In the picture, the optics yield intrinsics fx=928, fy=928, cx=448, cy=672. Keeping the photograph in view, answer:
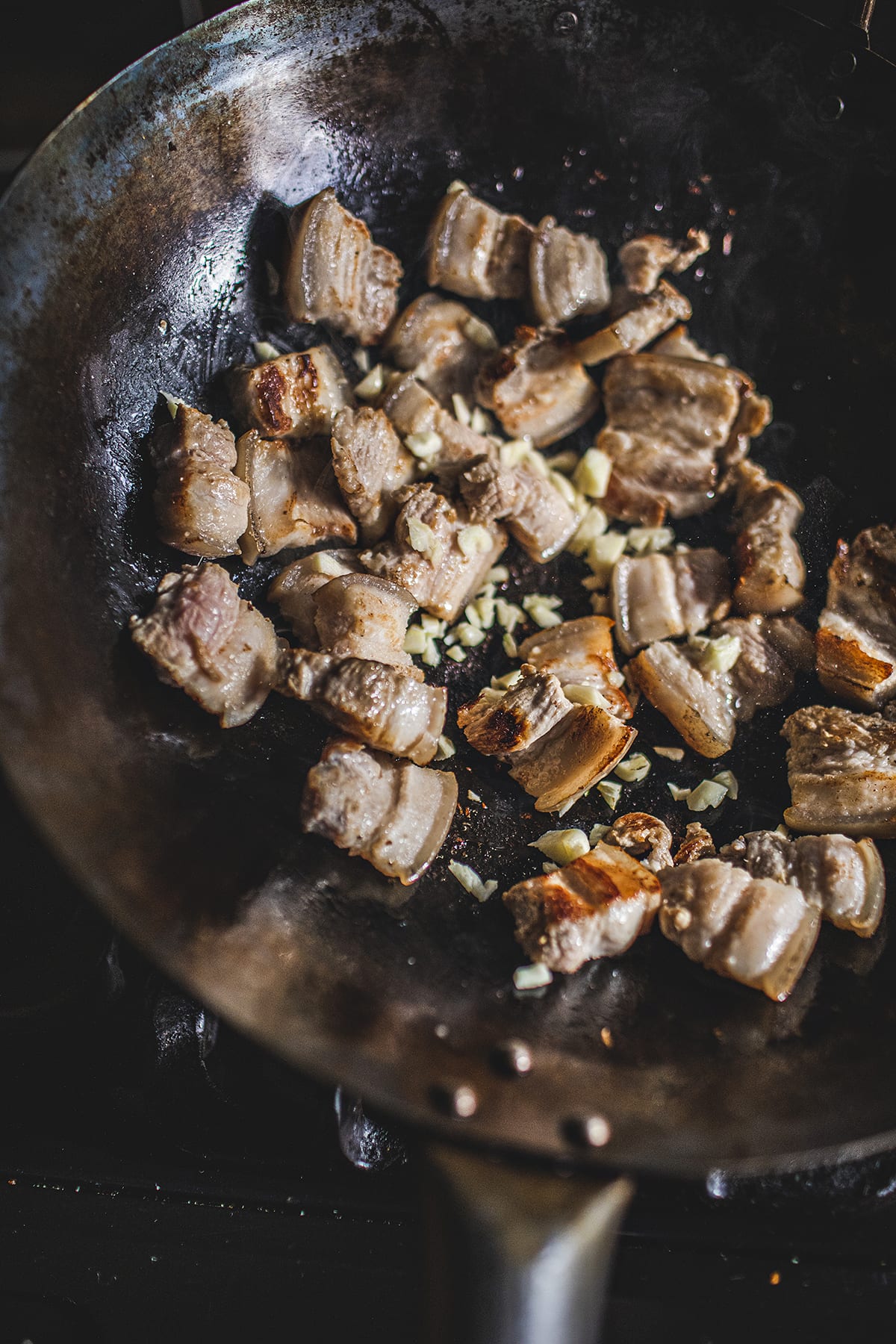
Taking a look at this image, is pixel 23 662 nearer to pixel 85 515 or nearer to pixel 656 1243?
pixel 85 515

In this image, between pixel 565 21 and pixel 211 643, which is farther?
pixel 565 21

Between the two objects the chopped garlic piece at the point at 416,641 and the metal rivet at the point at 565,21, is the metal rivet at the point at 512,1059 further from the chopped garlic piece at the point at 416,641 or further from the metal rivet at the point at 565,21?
the metal rivet at the point at 565,21

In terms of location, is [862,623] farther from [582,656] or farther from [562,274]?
[562,274]

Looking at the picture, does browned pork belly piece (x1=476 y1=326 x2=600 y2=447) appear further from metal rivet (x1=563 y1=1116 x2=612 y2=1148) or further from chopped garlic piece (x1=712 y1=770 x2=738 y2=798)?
metal rivet (x1=563 y1=1116 x2=612 y2=1148)

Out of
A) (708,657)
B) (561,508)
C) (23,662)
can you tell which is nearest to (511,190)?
(561,508)

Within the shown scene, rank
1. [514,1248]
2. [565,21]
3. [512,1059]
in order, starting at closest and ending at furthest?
[514,1248]
[512,1059]
[565,21]

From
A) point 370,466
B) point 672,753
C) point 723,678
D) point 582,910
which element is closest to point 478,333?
point 370,466

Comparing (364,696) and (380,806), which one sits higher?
(364,696)
